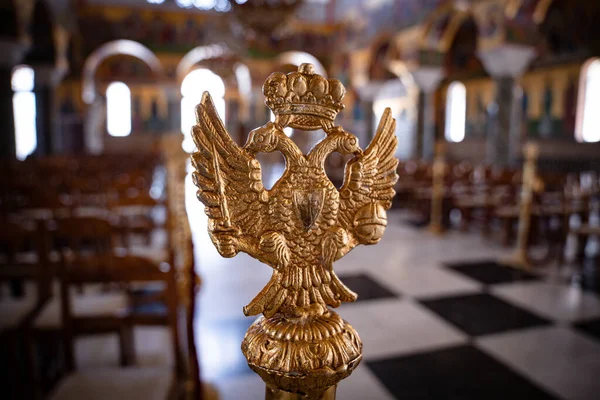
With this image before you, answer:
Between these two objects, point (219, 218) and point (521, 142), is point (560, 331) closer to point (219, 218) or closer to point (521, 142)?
point (219, 218)

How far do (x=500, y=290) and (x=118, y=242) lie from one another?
15.7 feet

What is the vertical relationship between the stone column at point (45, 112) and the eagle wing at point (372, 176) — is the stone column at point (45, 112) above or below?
above

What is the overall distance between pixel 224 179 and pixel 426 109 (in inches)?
654

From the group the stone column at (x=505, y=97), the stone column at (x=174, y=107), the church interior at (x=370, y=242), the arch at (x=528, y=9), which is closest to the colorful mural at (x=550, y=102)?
the church interior at (x=370, y=242)

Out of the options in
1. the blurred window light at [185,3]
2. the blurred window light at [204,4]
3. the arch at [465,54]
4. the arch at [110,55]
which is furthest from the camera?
the blurred window light at [204,4]

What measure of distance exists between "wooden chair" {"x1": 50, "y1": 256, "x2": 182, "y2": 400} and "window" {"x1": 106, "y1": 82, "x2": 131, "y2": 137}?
947 inches

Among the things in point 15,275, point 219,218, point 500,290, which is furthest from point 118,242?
point 219,218

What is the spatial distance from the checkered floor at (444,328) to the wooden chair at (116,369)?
31.8 inches

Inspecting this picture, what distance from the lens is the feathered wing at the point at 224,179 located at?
65 centimetres

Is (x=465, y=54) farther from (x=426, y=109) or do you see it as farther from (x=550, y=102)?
(x=426, y=109)

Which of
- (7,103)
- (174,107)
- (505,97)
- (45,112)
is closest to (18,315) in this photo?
(505,97)

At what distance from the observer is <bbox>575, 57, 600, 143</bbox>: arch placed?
1527 centimetres

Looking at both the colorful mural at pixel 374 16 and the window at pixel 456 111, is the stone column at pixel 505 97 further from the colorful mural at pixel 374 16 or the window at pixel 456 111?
the window at pixel 456 111

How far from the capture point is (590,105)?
1550 centimetres
